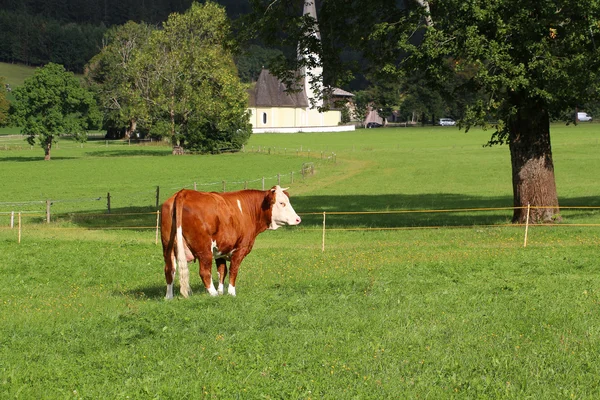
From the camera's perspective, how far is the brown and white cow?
14359 millimetres

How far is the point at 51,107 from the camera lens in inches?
3445

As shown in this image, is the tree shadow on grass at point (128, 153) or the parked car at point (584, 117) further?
the parked car at point (584, 117)

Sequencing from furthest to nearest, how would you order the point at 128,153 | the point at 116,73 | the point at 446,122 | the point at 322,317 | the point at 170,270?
the point at 446,122
the point at 116,73
the point at 128,153
the point at 170,270
the point at 322,317

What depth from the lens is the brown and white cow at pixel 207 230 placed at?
14.4 m

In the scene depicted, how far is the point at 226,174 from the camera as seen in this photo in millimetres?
67438

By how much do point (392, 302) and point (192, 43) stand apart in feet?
256

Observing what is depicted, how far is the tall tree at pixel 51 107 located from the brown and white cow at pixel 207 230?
244ft

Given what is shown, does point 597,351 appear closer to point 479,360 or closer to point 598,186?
point 479,360

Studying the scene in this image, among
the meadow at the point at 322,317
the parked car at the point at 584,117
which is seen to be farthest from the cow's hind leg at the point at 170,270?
the parked car at the point at 584,117

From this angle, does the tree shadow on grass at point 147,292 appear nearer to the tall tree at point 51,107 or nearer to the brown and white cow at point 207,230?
the brown and white cow at point 207,230

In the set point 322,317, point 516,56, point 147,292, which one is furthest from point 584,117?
point 322,317

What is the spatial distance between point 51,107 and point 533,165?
70102mm

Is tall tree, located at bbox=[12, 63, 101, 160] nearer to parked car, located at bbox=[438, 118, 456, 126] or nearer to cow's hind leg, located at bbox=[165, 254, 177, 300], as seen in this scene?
cow's hind leg, located at bbox=[165, 254, 177, 300]

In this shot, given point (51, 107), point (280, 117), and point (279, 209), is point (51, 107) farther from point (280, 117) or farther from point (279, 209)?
point (280, 117)
